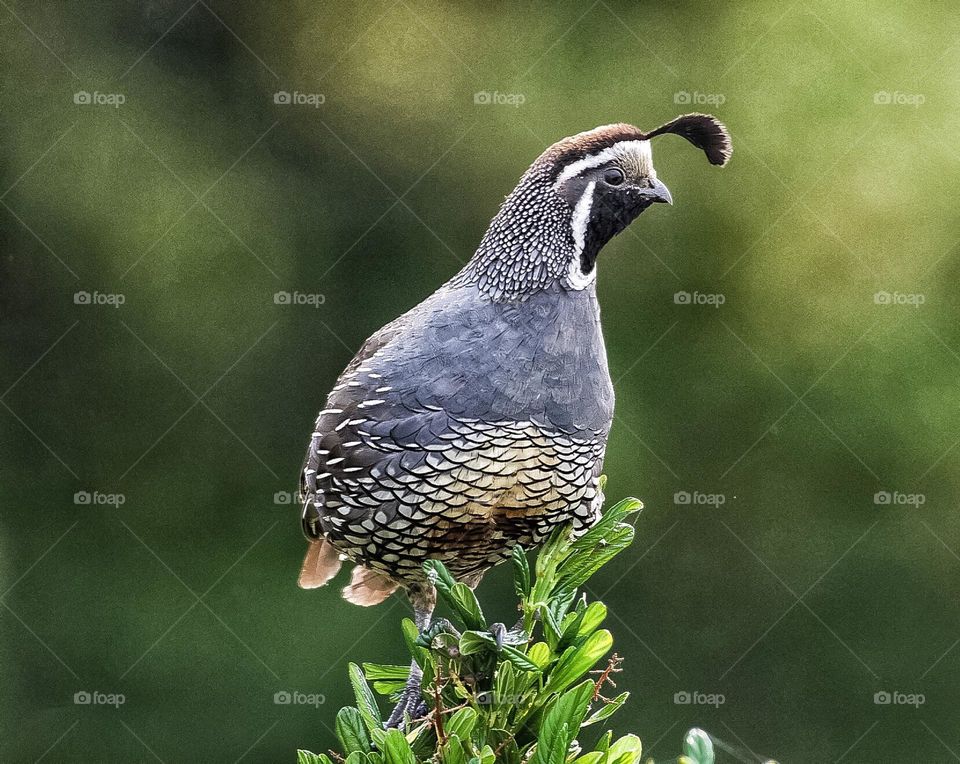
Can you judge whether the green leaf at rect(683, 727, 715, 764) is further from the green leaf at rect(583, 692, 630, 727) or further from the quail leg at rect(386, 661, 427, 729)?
the quail leg at rect(386, 661, 427, 729)

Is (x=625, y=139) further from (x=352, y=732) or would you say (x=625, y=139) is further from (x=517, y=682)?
(x=352, y=732)

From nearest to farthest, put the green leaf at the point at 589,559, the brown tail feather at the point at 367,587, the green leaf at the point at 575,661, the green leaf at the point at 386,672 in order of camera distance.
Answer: the green leaf at the point at 575,661 → the green leaf at the point at 589,559 → the green leaf at the point at 386,672 → the brown tail feather at the point at 367,587

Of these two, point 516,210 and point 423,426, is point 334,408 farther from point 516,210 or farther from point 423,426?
point 516,210

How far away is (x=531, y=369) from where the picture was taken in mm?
1755

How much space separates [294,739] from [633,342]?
184 cm

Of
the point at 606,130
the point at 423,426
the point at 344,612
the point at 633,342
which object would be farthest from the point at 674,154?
the point at 423,426

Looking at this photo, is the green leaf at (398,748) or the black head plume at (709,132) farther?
the black head plume at (709,132)

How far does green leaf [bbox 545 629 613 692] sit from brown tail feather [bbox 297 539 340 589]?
0.55 metres

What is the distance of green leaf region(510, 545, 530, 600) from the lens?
5.66 ft

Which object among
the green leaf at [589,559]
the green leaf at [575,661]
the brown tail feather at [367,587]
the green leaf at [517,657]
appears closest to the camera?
the green leaf at [517,657]

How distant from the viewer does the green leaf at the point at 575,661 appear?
1721 mm

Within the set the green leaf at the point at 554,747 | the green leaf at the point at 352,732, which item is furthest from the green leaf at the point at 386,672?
the green leaf at the point at 554,747

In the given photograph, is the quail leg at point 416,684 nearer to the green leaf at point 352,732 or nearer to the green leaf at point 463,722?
the green leaf at point 352,732

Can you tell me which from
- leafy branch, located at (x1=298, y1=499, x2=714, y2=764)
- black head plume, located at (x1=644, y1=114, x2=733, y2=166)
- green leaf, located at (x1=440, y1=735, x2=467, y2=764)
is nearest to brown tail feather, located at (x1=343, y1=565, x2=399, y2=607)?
leafy branch, located at (x1=298, y1=499, x2=714, y2=764)
